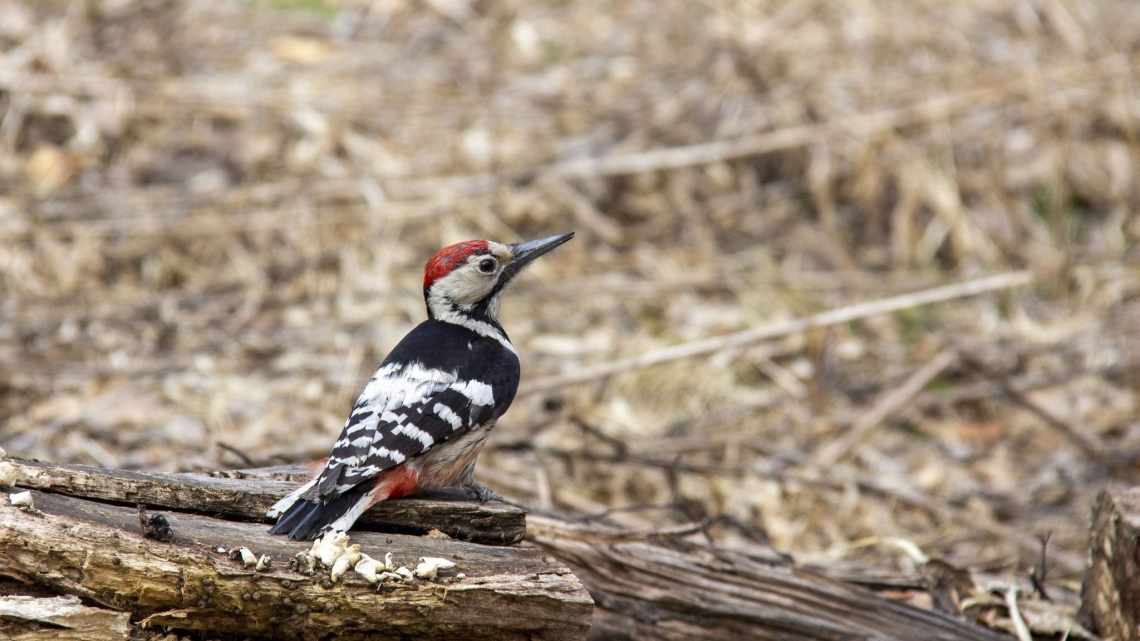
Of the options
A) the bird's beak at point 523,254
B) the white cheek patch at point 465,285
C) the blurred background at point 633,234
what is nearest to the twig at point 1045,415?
the blurred background at point 633,234

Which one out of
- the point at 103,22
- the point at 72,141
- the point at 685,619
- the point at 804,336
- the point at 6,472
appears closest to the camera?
the point at 6,472

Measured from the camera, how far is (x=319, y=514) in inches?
113

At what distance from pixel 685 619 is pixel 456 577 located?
33.8 inches

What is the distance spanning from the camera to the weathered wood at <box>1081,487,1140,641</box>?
3.24 m

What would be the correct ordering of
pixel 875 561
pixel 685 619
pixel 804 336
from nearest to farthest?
pixel 685 619 → pixel 875 561 → pixel 804 336

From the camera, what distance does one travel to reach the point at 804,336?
6551 millimetres

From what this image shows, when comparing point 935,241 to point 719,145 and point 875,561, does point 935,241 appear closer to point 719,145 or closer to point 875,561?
point 719,145

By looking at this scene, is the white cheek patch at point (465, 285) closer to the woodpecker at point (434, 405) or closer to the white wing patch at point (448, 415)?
the woodpecker at point (434, 405)

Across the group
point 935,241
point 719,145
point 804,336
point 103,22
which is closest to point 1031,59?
point 935,241

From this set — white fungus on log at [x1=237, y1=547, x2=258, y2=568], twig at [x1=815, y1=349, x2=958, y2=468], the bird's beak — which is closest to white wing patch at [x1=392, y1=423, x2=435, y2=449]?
white fungus on log at [x1=237, y1=547, x2=258, y2=568]

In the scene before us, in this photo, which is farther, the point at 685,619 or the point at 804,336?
the point at 804,336

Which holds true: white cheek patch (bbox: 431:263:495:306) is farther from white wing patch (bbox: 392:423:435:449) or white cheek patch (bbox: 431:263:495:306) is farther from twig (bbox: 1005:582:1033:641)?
twig (bbox: 1005:582:1033:641)

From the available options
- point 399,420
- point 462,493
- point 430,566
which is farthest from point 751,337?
point 430,566

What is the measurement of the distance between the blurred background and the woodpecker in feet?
3.79
